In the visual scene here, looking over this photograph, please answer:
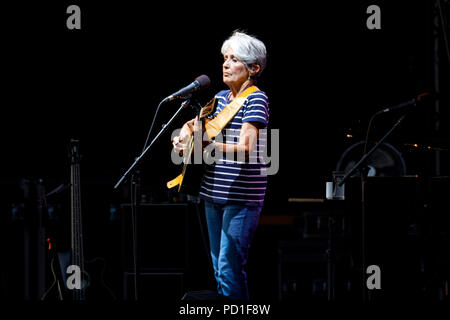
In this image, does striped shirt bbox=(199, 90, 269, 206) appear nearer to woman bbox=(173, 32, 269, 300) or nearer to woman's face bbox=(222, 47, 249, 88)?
woman bbox=(173, 32, 269, 300)

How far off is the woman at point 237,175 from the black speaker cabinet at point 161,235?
1.95 metres

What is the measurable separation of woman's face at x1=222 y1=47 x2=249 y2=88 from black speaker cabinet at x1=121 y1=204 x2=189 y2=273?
84.5 inches

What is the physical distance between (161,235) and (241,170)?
7.34ft

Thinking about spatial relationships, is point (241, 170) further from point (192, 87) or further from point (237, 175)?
point (192, 87)

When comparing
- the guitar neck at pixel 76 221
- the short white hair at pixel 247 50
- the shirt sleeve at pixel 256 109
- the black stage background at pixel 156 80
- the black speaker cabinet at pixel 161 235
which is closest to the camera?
the shirt sleeve at pixel 256 109

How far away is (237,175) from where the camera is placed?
257 cm

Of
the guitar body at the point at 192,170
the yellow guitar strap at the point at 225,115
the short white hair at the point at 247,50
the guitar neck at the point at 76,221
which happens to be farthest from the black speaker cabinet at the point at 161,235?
the short white hair at the point at 247,50

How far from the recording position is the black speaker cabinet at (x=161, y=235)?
15.1 feet

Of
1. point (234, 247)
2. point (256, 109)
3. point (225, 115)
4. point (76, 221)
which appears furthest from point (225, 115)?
point (76, 221)

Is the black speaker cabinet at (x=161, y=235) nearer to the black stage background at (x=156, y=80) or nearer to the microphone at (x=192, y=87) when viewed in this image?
the black stage background at (x=156, y=80)

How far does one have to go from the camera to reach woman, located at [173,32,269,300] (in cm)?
252

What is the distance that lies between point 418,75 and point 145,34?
2705 mm

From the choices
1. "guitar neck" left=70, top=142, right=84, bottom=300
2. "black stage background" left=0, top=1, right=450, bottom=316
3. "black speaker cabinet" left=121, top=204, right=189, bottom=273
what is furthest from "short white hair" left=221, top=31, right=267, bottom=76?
"black stage background" left=0, top=1, right=450, bottom=316

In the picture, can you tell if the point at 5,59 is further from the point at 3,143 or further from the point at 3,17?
the point at 3,143
